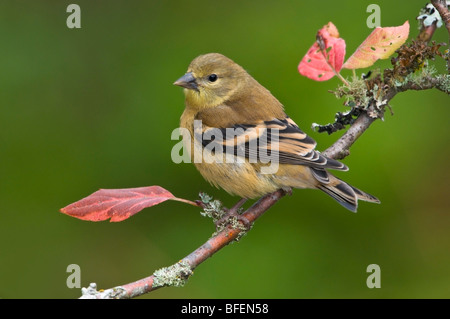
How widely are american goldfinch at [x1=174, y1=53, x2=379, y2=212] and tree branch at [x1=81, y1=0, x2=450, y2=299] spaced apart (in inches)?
5.1

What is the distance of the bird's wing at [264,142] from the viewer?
11.8ft

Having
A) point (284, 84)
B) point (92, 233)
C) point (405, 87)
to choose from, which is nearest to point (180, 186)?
point (92, 233)

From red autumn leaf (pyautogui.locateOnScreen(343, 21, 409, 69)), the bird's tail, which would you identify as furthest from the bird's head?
red autumn leaf (pyautogui.locateOnScreen(343, 21, 409, 69))

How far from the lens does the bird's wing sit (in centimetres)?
361

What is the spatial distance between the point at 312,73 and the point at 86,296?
142 cm

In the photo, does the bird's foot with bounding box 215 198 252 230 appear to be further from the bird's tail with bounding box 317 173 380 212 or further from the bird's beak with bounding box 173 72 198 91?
the bird's beak with bounding box 173 72 198 91

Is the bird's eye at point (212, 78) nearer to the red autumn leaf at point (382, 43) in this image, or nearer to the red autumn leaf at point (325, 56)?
the red autumn leaf at point (325, 56)

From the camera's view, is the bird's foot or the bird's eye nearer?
the bird's foot

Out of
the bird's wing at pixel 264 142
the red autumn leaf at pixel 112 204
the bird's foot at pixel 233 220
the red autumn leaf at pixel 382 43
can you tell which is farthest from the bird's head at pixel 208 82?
the red autumn leaf at pixel 112 204

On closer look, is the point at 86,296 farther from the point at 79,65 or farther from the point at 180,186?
the point at 79,65

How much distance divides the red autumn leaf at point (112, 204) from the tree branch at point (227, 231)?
0.87 feet

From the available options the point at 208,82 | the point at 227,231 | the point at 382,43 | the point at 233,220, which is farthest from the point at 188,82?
the point at 382,43

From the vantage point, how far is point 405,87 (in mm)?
3127

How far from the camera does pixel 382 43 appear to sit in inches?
108
